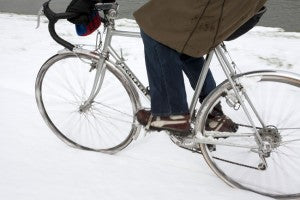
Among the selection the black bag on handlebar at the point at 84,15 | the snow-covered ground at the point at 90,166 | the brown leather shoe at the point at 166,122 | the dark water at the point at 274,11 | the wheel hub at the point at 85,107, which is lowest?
the dark water at the point at 274,11

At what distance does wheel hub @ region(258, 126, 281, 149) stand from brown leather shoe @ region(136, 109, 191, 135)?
0.45m

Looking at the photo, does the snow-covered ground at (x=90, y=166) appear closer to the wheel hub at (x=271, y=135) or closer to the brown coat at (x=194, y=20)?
the wheel hub at (x=271, y=135)

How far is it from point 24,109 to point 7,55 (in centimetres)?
161

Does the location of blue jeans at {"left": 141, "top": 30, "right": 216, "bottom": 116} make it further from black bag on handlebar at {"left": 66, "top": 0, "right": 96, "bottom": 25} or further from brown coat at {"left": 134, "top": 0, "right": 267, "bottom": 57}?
black bag on handlebar at {"left": 66, "top": 0, "right": 96, "bottom": 25}

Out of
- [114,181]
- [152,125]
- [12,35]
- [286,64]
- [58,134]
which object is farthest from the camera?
[12,35]

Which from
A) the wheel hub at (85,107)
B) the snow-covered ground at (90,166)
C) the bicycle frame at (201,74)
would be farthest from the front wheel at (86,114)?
the bicycle frame at (201,74)

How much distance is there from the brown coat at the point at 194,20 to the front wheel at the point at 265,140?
1.00 feet

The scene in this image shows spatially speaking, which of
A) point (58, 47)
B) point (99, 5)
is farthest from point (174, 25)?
point (58, 47)

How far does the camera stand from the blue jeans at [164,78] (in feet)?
6.55

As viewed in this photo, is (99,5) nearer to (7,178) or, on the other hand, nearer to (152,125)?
(152,125)

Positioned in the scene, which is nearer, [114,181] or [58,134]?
[114,181]

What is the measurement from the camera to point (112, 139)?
2988 mm

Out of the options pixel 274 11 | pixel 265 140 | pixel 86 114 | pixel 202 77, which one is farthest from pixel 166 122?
pixel 274 11

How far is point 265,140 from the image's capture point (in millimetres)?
2131
